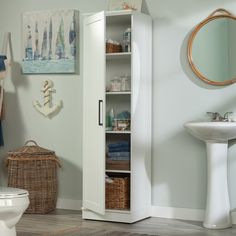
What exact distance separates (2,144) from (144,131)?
5.25ft

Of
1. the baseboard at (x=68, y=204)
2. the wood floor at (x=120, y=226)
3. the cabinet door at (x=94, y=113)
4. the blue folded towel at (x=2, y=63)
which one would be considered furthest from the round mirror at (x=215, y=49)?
the blue folded towel at (x=2, y=63)

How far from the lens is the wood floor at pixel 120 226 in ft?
15.0

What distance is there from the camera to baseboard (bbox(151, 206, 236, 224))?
5039mm

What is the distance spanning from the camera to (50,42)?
5.69 metres

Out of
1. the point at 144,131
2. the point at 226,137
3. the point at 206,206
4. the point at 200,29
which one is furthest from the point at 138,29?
the point at 206,206

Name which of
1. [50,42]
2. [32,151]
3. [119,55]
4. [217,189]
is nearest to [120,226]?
[217,189]

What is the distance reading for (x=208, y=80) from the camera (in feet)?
16.3

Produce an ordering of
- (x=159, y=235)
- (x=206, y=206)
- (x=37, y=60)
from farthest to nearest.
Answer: (x=37, y=60)
(x=206, y=206)
(x=159, y=235)

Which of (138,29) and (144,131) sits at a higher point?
(138,29)

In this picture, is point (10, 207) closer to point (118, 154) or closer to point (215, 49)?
point (118, 154)

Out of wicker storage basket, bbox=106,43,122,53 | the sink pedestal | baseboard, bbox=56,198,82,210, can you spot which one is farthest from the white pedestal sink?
baseboard, bbox=56,198,82,210

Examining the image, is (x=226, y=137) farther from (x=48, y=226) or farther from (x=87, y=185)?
(x=48, y=226)

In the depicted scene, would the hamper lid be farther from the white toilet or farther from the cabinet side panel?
the white toilet

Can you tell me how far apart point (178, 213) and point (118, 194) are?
0.60 metres
